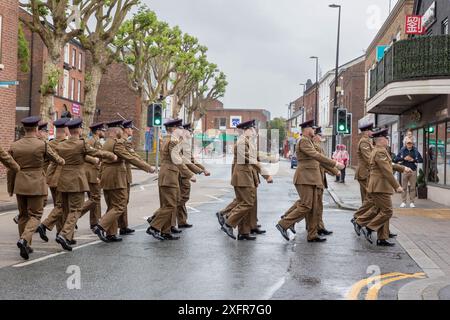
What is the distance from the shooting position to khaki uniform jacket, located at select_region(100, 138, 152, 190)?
9812mm

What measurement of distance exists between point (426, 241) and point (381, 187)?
137 cm

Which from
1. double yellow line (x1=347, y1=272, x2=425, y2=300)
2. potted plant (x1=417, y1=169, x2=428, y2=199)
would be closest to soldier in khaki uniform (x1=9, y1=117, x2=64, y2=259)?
double yellow line (x1=347, y1=272, x2=425, y2=300)

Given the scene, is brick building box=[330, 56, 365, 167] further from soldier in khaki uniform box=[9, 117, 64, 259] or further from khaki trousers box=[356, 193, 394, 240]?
soldier in khaki uniform box=[9, 117, 64, 259]

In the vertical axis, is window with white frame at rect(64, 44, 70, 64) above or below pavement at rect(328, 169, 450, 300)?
above

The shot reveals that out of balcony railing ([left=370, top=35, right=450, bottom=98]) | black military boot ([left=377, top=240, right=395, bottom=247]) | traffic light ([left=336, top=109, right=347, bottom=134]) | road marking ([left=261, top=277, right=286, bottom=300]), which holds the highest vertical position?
balcony railing ([left=370, top=35, right=450, bottom=98])

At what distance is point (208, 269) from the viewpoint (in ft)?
24.9

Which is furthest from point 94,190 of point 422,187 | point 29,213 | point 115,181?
point 422,187

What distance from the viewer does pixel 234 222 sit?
10.1 metres

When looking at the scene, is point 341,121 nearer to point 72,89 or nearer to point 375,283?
point 375,283

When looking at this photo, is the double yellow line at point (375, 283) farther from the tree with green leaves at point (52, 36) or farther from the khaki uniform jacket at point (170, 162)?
the tree with green leaves at point (52, 36)

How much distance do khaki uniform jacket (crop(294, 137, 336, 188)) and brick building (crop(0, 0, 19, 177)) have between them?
1530 cm
